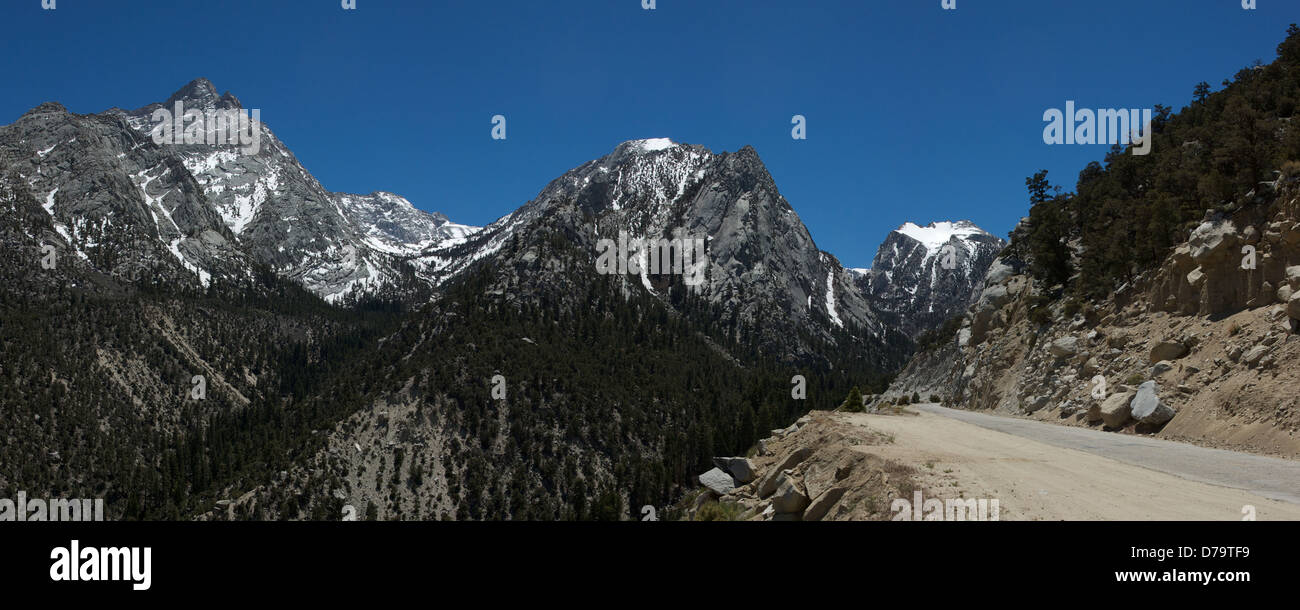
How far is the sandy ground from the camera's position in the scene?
10.6 meters

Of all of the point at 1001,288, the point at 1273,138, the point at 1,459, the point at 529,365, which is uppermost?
the point at 1273,138

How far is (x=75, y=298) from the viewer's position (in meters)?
198

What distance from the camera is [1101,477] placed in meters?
13.7

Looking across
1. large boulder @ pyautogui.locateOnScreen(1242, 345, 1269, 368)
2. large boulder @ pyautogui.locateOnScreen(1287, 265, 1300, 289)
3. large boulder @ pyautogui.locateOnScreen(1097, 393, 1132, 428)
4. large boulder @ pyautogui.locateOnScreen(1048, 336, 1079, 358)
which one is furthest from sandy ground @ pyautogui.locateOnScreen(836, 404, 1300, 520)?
large boulder @ pyautogui.locateOnScreen(1048, 336, 1079, 358)

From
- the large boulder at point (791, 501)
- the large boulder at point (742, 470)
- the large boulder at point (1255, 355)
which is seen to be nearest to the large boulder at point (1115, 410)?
the large boulder at point (1255, 355)

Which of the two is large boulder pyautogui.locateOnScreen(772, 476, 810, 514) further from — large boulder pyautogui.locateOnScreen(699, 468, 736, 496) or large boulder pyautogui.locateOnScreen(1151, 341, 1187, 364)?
large boulder pyautogui.locateOnScreen(1151, 341, 1187, 364)

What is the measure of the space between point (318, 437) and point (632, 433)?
2287 inches

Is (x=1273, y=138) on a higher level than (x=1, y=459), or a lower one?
higher

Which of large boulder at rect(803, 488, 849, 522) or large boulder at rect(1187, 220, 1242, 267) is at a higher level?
large boulder at rect(1187, 220, 1242, 267)

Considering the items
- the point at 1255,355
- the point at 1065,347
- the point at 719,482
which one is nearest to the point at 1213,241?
the point at 1255,355

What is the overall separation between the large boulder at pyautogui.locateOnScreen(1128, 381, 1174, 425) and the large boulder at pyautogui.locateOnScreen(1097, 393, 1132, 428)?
0.71 ft

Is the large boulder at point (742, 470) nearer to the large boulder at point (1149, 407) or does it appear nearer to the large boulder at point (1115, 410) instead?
the large boulder at point (1149, 407)
